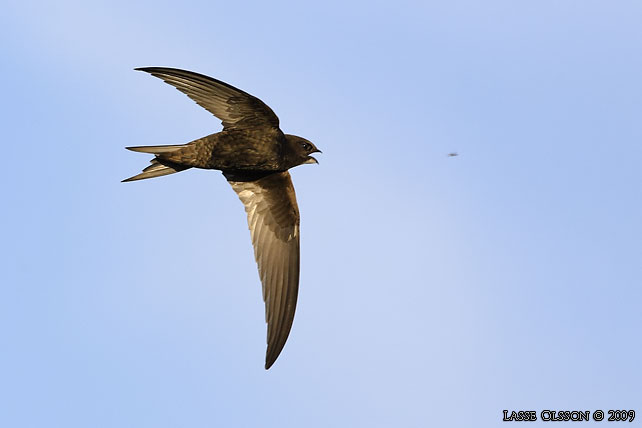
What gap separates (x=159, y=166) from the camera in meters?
11.0

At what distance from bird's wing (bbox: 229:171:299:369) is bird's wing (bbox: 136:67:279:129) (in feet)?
4.23

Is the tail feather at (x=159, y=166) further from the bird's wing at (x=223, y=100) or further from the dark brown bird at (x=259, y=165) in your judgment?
the bird's wing at (x=223, y=100)

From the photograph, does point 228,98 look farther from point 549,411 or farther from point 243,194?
point 549,411

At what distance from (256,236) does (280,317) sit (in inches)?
46.3

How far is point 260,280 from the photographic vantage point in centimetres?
1164

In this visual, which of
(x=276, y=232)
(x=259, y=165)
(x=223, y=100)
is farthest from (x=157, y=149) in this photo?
(x=276, y=232)

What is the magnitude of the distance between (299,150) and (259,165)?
0.66 metres

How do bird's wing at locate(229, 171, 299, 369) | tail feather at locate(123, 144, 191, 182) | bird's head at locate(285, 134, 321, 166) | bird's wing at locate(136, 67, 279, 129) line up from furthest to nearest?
bird's wing at locate(229, 171, 299, 369), bird's head at locate(285, 134, 321, 166), tail feather at locate(123, 144, 191, 182), bird's wing at locate(136, 67, 279, 129)

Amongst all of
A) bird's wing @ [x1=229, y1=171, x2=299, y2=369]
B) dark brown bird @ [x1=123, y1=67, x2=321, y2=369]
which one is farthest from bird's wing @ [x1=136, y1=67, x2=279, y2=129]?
bird's wing @ [x1=229, y1=171, x2=299, y2=369]

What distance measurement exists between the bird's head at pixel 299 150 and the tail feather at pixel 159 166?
1364 mm

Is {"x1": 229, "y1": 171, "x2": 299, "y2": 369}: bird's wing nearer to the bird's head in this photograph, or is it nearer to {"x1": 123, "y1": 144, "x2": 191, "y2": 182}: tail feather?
the bird's head

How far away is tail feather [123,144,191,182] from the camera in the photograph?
35.1 ft

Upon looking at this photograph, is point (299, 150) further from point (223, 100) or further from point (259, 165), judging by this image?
point (223, 100)

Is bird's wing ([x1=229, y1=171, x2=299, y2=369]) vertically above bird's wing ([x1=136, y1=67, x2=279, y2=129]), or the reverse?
bird's wing ([x1=136, y1=67, x2=279, y2=129])
